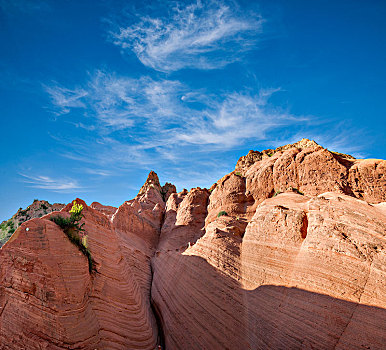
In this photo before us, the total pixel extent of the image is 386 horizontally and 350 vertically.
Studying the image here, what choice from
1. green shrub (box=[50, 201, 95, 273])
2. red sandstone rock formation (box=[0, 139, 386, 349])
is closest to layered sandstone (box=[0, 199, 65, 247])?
red sandstone rock formation (box=[0, 139, 386, 349])

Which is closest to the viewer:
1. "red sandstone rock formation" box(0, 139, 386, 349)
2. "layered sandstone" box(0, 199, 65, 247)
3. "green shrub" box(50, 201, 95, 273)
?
"red sandstone rock formation" box(0, 139, 386, 349)

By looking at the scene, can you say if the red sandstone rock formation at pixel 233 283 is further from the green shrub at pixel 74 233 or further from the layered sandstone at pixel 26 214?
the layered sandstone at pixel 26 214

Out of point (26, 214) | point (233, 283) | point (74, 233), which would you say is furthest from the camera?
point (26, 214)

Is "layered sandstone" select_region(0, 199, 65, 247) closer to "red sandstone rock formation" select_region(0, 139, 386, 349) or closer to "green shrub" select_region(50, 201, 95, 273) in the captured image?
"red sandstone rock formation" select_region(0, 139, 386, 349)

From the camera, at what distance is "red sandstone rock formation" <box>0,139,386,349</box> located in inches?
336

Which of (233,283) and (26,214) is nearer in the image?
(233,283)

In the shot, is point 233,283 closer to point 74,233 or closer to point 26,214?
point 74,233

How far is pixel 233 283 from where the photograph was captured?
43.4 ft

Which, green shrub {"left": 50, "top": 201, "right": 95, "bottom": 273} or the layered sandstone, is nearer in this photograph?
green shrub {"left": 50, "top": 201, "right": 95, "bottom": 273}

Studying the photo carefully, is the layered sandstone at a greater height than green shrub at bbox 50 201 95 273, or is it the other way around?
the layered sandstone

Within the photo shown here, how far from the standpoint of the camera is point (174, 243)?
24984 mm

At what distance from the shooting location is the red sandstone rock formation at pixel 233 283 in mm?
8523

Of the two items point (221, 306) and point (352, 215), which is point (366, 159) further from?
point (221, 306)

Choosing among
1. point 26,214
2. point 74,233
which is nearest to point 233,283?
point 74,233
